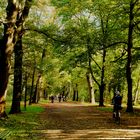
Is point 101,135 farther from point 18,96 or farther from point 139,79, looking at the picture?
point 139,79

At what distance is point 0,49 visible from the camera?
2070 cm

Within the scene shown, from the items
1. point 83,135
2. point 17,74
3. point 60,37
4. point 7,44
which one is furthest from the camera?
point 17,74

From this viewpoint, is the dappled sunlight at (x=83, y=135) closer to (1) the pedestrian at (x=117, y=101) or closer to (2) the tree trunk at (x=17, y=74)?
(1) the pedestrian at (x=117, y=101)

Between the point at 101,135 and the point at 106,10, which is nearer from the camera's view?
the point at 101,135

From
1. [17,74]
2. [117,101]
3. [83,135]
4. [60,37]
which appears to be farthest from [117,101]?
[17,74]

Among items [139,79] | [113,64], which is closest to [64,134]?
[113,64]

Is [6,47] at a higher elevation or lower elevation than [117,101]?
higher

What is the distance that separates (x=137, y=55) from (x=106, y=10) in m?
5.35

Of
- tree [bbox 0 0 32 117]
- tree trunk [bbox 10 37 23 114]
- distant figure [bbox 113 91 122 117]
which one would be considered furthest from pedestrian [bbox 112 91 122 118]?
tree trunk [bbox 10 37 23 114]

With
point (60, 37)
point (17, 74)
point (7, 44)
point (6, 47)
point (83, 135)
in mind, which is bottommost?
point (83, 135)

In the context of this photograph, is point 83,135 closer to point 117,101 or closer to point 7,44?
point 117,101

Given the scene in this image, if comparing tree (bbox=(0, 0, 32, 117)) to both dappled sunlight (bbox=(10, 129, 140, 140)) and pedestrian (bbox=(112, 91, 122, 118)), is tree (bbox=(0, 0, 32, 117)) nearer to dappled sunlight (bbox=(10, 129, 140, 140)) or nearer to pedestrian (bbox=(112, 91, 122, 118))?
dappled sunlight (bbox=(10, 129, 140, 140))

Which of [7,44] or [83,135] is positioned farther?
[7,44]

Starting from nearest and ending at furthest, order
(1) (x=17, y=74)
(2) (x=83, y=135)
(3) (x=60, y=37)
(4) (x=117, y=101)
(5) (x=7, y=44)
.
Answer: (2) (x=83, y=135) → (5) (x=7, y=44) → (4) (x=117, y=101) → (3) (x=60, y=37) → (1) (x=17, y=74)
